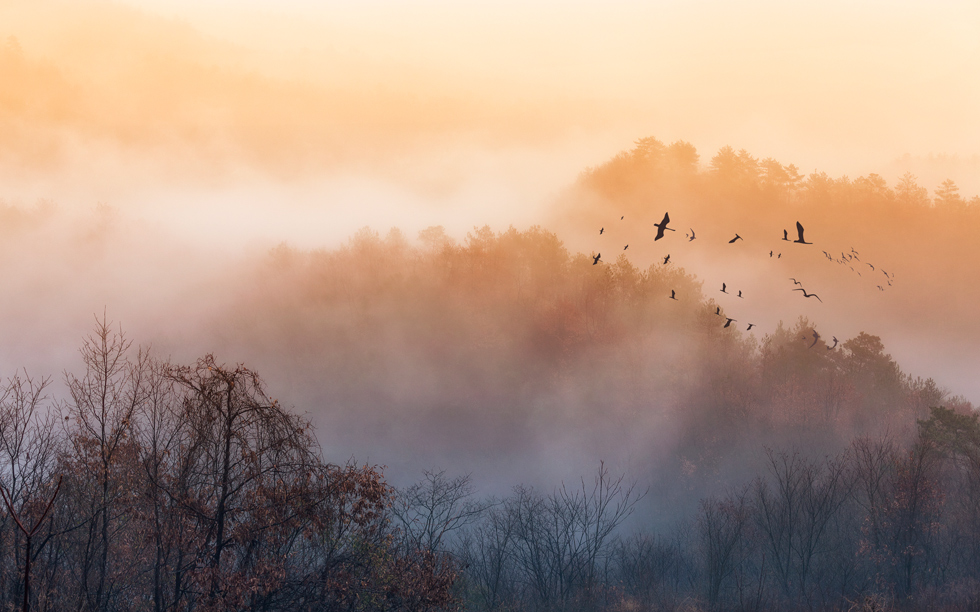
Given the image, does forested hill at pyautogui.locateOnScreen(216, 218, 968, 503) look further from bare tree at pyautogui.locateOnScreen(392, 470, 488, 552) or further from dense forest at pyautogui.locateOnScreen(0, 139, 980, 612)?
bare tree at pyautogui.locateOnScreen(392, 470, 488, 552)

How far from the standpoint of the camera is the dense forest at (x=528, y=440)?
14.5 metres

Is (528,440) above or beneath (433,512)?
above

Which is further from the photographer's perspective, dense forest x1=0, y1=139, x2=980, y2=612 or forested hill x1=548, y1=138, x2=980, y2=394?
forested hill x1=548, y1=138, x2=980, y2=394

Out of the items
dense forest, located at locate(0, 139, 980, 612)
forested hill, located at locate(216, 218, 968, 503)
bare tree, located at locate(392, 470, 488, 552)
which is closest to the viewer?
dense forest, located at locate(0, 139, 980, 612)

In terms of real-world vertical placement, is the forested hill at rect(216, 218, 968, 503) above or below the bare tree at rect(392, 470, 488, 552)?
above

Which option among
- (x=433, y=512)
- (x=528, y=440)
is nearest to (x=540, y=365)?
(x=528, y=440)

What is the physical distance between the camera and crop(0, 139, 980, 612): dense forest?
14.5 meters

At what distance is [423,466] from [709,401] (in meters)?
52.2

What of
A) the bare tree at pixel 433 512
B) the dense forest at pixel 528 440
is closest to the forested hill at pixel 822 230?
the dense forest at pixel 528 440

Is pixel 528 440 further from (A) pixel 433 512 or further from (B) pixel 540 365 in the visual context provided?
(A) pixel 433 512

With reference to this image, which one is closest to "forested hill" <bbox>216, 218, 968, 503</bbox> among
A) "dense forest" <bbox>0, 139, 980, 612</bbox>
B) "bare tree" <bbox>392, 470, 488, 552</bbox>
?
"dense forest" <bbox>0, 139, 980, 612</bbox>

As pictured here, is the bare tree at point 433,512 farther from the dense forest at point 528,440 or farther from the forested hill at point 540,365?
the forested hill at point 540,365

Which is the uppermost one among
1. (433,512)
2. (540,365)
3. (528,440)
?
(540,365)

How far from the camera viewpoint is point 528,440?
4414 inches
